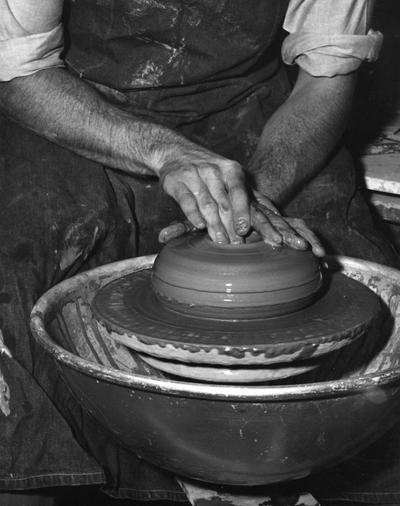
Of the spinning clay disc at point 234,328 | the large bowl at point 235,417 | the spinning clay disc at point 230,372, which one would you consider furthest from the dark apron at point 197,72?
the large bowl at point 235,417

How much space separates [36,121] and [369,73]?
1955mm

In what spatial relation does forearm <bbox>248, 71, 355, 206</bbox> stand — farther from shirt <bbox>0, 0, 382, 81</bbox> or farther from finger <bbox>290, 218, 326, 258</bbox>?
finger <bbox>290, 218, 326, 258</bbox>

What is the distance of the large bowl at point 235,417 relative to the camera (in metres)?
1.45

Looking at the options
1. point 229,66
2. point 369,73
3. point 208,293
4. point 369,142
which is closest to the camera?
point 208,293

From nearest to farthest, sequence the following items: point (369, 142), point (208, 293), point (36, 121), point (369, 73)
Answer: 1. point (208, 293)
2. point (36, 121)
3. point (369, 142)
4. point (369, 73)

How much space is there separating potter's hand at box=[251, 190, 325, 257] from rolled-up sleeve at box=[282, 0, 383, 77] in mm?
753

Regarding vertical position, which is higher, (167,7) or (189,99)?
(167,7)

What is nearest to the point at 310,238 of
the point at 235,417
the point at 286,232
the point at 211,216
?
the point at 286,232

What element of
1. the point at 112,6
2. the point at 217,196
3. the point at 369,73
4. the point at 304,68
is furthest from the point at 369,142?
the point at 217,196

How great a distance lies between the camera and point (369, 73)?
12.6 ft

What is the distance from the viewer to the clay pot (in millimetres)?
1660

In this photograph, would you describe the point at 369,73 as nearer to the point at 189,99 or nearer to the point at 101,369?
the point at 189,99

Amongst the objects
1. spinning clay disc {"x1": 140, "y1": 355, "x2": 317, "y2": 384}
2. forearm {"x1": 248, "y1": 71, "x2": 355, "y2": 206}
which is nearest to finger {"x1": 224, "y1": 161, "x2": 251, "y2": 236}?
spinning clay disc {"x1": 140, "y1": 355, "x2": 317, "y2": 384}

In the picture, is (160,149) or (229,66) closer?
(160,149)
